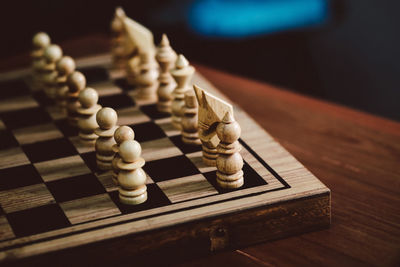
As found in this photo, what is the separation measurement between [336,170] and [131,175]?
53cm

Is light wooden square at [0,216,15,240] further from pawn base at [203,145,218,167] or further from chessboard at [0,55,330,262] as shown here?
pawn base at [203,145,218,167]

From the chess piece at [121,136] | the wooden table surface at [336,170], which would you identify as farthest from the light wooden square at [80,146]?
the wooden table surface at [336,170]

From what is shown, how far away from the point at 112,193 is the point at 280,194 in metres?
0.34

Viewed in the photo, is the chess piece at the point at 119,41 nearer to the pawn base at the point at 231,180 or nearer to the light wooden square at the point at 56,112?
the light wooden square at the point at 56,112

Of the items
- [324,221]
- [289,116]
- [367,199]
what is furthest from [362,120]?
[324,221]

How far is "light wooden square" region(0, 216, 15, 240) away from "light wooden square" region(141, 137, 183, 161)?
361 mm

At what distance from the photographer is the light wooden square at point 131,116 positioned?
1.60 metres

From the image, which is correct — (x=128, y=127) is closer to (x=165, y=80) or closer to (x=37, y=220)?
(x=37, y=220)

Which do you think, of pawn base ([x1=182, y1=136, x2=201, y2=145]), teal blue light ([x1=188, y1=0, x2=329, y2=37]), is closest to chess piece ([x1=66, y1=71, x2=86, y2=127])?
pawn base ([x1=182, y1=136, x2=201, y2=145])

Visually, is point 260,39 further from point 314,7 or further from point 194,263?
point 194,263

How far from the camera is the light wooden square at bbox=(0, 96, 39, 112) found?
172 centimetres

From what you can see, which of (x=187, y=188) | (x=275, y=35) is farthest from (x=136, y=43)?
(x=275, y=35)

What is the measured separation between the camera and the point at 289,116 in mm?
1755

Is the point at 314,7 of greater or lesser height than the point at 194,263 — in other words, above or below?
above
